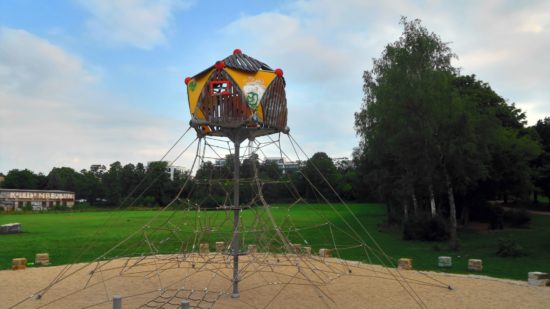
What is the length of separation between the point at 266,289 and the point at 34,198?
74855 millimetres

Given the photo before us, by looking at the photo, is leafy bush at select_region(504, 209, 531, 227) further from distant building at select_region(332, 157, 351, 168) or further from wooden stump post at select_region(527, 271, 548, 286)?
distant building at select_region(332, 157, 351, 168)

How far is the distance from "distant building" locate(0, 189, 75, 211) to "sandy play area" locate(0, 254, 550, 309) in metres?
63.5

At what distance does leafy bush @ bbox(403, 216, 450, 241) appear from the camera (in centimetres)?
2281

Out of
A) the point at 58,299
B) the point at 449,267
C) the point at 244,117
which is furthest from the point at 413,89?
the point at 58,299

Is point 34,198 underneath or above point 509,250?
above

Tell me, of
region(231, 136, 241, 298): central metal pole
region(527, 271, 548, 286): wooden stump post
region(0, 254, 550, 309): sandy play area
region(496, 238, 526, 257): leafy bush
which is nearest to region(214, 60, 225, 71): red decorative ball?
region(231, 136, 241, 298): central metal pole

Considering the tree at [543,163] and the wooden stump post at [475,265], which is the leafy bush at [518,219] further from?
the wooden stump post at [475,265]

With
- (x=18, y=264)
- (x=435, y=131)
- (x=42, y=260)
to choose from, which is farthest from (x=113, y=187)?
(x=435, y=131)

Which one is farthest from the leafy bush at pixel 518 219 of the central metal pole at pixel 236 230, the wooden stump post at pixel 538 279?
the central metal pole at pixel 236 230

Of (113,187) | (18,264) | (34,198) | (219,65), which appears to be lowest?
(18,264)

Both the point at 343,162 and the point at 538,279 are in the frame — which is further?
the point at 343,162

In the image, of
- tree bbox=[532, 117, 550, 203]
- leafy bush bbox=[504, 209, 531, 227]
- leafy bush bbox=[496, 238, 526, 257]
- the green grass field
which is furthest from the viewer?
tree bbox=[532, 117, 550, 203]

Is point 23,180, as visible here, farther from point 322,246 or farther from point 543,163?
point 543,163

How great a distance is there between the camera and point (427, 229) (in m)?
23.0
